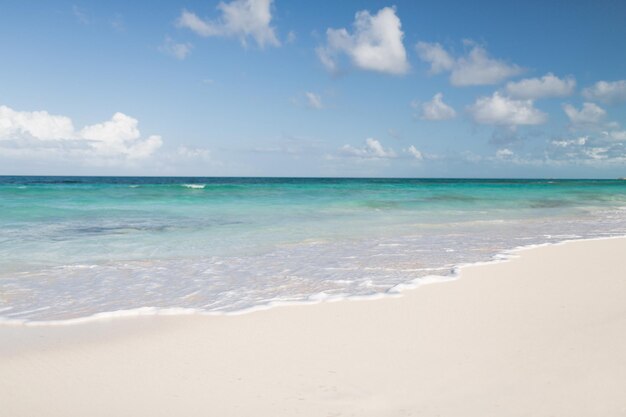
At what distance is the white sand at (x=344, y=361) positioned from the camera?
284cm

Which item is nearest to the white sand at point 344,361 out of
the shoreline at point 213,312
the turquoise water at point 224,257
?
the shoreline at point 213,312

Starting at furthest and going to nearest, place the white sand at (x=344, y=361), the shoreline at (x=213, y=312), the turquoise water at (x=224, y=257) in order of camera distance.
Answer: the turquoise water at (x=224, y=257)
the shoreline at (x=213, y=312)
the white sand at (x=344, y=361)

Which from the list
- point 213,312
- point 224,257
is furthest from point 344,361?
point 224,257

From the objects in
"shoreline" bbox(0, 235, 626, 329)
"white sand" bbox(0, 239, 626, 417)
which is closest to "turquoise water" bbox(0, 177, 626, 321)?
"shoreline" bbox(0, 235, 626, 329)

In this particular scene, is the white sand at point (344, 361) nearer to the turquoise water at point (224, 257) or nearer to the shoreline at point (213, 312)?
the shoreline at point (213, 312)

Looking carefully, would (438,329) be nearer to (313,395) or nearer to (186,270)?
(313,395)

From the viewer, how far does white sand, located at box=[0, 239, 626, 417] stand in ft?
9.33

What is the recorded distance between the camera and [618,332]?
13.1ft

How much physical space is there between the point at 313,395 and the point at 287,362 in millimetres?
537

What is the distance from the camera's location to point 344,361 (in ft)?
11.3

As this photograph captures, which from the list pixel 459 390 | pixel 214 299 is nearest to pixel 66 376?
pixel 214 299

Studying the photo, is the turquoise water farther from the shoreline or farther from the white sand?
the white sand

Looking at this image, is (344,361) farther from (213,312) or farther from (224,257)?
(224,257)

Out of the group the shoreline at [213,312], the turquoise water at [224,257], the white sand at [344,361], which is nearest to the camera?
the white sand at [344,361]
